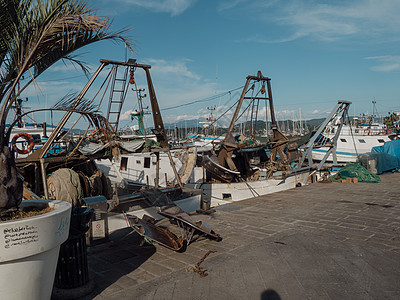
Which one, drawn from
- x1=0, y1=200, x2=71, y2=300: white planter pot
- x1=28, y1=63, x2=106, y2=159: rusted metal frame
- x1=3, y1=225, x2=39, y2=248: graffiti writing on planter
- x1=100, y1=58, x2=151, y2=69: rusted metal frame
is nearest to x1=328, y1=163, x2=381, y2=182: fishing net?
x1=100, y1=58, x2=151, y2=69: rusted metal frame

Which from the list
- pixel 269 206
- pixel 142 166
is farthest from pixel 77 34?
pixel 142 166

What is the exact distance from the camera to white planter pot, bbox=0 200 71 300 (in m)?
2.80

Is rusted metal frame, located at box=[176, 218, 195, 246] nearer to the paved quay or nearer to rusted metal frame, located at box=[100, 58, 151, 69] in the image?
the paved quay

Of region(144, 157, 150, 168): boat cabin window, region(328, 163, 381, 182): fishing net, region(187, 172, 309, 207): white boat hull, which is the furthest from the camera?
region(144, 157, 150, 168): boat cabin window

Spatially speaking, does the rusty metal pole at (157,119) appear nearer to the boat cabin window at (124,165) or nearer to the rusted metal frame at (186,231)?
the rusted metal frame at (186,231)

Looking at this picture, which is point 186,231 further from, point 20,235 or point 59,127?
point 59,127

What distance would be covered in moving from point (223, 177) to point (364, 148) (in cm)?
2040

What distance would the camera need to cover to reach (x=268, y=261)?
479 cm

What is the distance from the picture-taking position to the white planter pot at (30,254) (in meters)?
2.80

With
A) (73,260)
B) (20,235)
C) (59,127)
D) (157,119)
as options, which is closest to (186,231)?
(73,260)

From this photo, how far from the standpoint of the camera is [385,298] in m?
3.64

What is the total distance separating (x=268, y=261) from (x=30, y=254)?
3362 mm

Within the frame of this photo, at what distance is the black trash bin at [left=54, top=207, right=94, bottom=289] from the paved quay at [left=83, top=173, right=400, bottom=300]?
1.06 ft

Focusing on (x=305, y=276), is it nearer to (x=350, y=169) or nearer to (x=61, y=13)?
(x=61, y=13)
